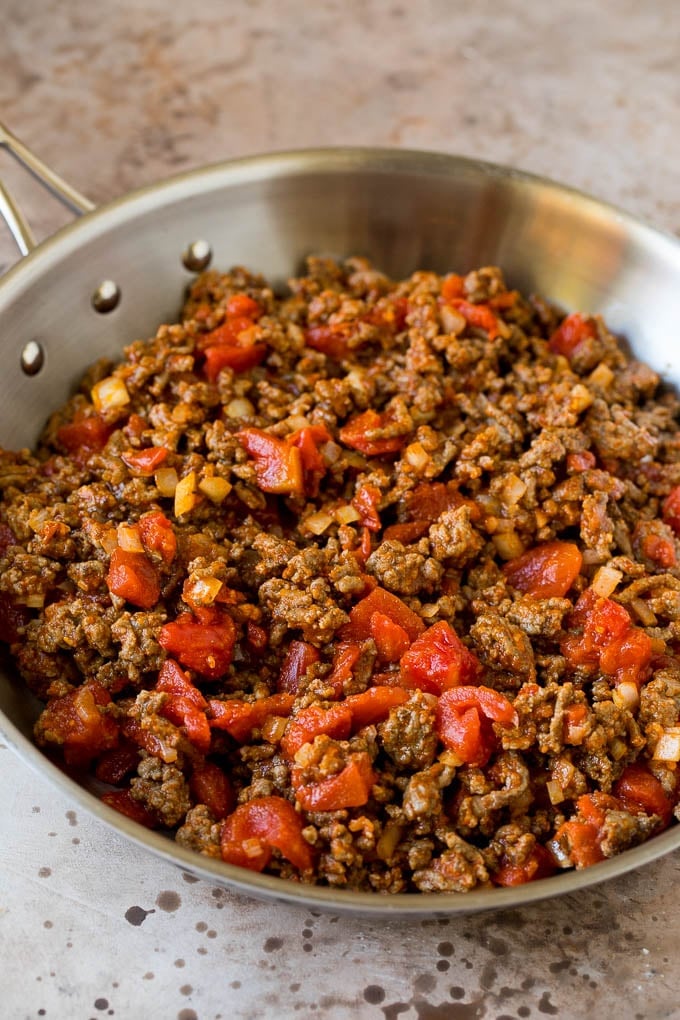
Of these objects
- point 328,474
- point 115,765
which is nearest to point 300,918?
point 115,765

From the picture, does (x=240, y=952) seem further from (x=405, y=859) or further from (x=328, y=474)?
(x=328, y=474)

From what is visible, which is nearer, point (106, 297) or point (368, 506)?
point (368, 506)

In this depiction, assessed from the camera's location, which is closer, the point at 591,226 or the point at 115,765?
the point at 115,765

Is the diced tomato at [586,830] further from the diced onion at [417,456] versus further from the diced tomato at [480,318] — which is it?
the diced tomato at [480,318]

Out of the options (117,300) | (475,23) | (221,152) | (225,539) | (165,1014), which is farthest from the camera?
(475,23)

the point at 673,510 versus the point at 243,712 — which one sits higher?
the point at 243,712

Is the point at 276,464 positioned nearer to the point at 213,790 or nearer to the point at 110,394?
the point at 110,394

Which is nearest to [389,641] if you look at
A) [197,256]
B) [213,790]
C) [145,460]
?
[213,790]
